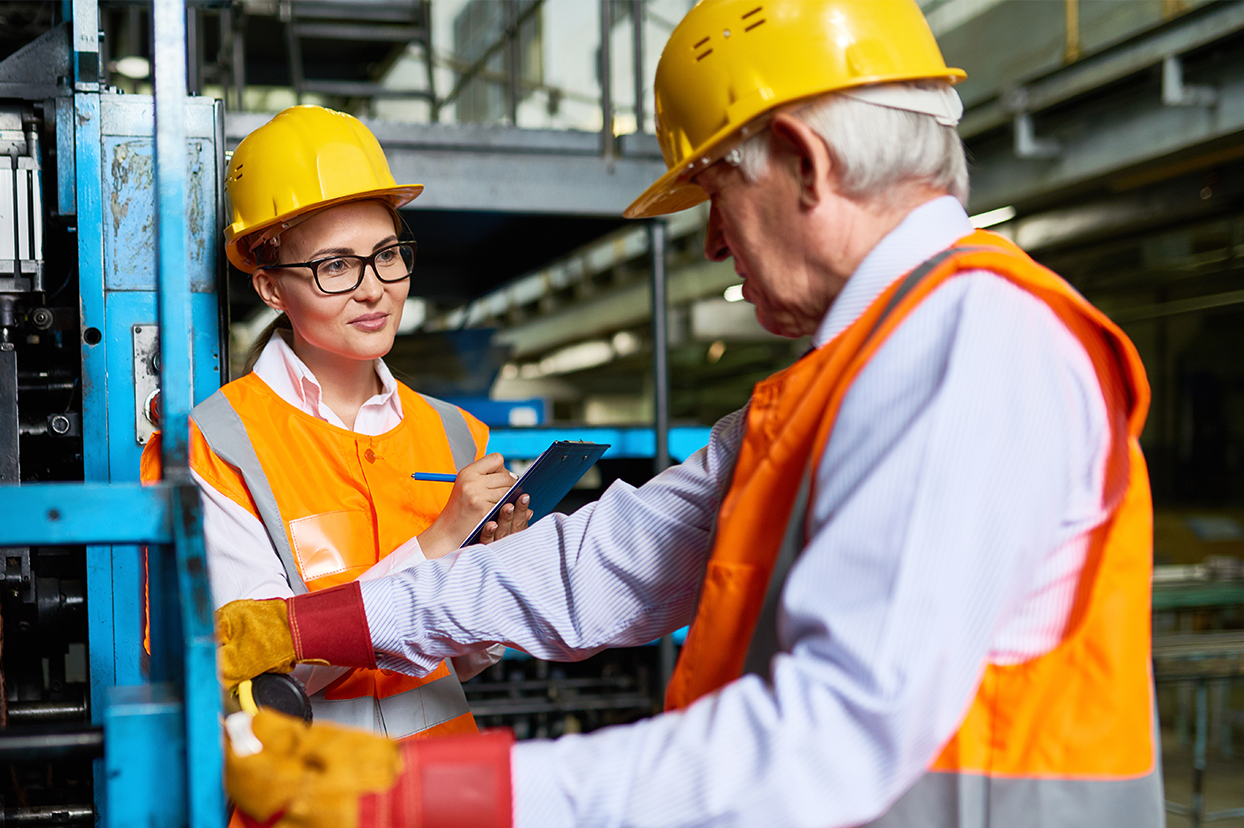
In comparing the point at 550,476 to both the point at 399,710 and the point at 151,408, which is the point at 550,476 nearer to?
the point at 399,710

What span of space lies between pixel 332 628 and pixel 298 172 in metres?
0.95

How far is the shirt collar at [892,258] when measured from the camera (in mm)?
1235

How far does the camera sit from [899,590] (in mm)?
940

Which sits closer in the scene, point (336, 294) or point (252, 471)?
point (252, 471)

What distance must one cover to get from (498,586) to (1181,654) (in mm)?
3948

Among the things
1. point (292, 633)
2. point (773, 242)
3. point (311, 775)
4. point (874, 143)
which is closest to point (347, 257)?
point (292, 633)

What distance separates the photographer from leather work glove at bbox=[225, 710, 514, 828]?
3.05 feet

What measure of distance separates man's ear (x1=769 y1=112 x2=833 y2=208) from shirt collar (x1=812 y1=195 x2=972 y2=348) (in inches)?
4.2

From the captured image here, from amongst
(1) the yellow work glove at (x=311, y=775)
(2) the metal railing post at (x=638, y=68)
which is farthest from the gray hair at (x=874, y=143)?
(2) the metal railing post at (x=638, y=68)

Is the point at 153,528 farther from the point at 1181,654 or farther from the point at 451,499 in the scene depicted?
the point at 1181,654

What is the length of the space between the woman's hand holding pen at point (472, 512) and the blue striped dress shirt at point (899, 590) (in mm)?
881

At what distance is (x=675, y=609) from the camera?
64.8 inches

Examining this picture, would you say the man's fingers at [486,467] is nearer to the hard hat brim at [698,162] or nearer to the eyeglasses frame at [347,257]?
the eyeglasses frame at [347,257]

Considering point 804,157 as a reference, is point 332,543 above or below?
below
